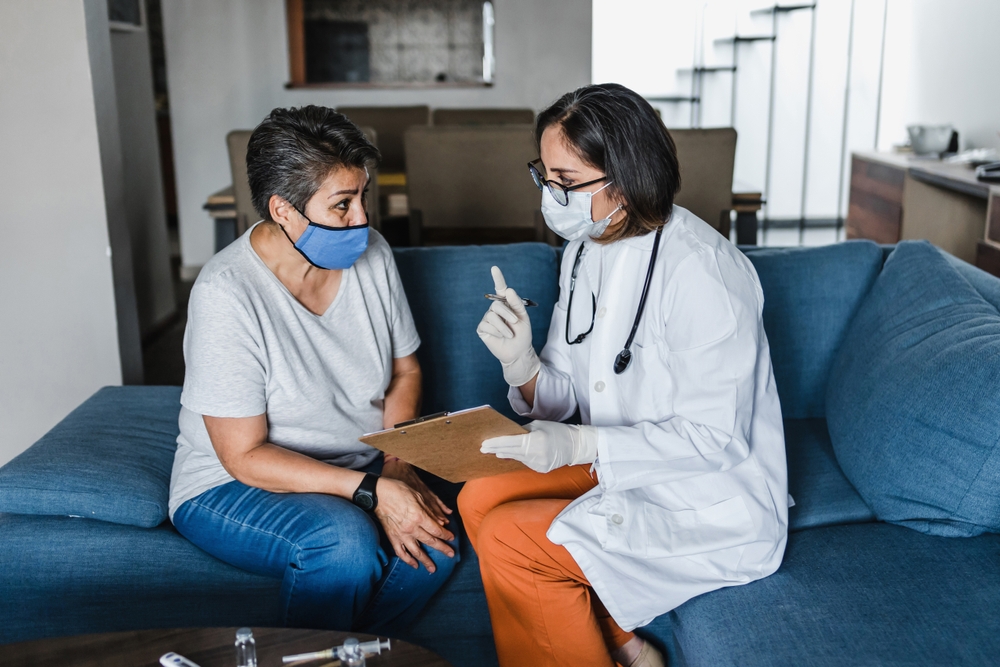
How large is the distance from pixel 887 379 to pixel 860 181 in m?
3.42

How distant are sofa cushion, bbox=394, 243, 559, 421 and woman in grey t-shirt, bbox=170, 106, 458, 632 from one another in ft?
1.13

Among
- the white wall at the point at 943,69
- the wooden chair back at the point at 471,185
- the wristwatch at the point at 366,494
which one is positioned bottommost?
the wristwatch at the point at 366,494

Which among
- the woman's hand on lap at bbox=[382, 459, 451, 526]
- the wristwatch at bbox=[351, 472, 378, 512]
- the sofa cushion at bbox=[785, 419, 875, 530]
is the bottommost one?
the sofa cushion at bbox=[785, 419, 875, 530]

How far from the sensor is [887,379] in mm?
1609

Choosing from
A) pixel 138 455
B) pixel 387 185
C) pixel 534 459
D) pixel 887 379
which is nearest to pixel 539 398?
pixel 534 459

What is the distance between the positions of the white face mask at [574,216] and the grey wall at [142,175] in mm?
2571

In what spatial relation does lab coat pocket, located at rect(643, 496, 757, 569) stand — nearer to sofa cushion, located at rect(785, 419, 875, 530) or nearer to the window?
sofa cushion, located at rect(785, 419, 875, 530)

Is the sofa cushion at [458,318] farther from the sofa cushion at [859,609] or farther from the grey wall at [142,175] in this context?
the grey wall at [142,175]

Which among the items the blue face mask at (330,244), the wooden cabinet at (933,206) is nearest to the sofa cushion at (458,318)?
the blue face mask at (330,244)

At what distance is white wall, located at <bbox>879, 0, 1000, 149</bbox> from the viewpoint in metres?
4.07

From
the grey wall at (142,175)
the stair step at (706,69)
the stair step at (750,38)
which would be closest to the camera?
the grey wall at (142,175)

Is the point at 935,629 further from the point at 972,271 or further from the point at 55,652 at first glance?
the point at 55,652

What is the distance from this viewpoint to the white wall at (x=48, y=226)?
224cm

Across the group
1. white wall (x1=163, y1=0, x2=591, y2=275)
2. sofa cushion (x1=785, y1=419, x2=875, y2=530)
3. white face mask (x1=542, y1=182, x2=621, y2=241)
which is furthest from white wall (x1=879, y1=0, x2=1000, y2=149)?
white face mask (x1=542, y1=182, x2=621, y2=241)
